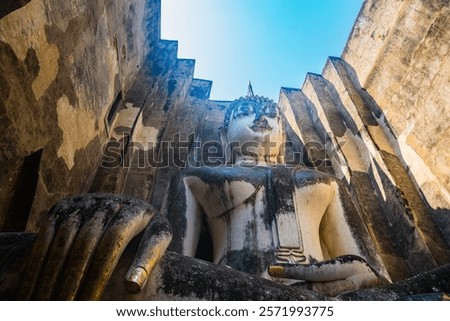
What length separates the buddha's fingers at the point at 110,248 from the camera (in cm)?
139

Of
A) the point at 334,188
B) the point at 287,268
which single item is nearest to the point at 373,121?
the point at 334,188

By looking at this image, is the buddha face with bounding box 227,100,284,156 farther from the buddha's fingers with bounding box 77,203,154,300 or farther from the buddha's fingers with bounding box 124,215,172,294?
the buddha's fingers with bounding box 77,203,154,300

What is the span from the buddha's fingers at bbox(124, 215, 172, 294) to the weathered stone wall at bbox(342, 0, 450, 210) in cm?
362

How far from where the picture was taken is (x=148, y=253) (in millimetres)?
1541

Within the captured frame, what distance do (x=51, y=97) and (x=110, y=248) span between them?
2207 mm

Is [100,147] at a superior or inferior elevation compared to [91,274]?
superior

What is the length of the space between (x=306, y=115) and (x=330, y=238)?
3668 mm

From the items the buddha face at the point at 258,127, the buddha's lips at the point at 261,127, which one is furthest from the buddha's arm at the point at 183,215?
the buddha's lips at the point at 261,127

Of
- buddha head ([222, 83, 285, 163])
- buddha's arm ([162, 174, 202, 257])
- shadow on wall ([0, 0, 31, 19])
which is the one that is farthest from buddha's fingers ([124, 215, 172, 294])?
buddha head ([222, 83, 285, 163])

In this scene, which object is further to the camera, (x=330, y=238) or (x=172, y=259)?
(x=330, y=238)

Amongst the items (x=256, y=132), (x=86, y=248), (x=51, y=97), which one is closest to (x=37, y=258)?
(x=86, y=248)

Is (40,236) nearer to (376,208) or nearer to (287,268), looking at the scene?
(287,268)

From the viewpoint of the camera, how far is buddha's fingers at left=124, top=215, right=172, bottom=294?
4.57 ft

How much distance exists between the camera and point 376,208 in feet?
15.0
